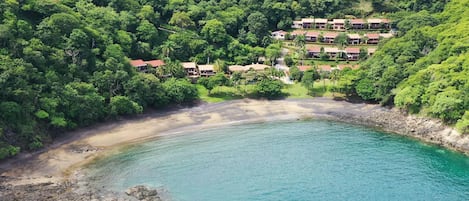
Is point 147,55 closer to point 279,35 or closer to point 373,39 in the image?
point 279,35

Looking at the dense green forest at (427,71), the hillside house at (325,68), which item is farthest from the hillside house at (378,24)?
the hillside house at (325,68)

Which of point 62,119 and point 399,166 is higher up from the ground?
point 62,119

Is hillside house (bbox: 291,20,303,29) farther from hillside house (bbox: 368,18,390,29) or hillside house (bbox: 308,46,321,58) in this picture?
hillside house (bbox: 368,18,390,29)

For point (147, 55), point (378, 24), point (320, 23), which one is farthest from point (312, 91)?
point (378, 24)

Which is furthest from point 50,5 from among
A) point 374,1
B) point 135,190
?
point 374,1

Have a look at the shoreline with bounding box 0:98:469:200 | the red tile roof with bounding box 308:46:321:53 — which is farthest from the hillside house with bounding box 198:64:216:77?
the red tile roof with bounding box 308:46:321:53

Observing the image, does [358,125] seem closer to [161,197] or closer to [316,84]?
[316,84]
